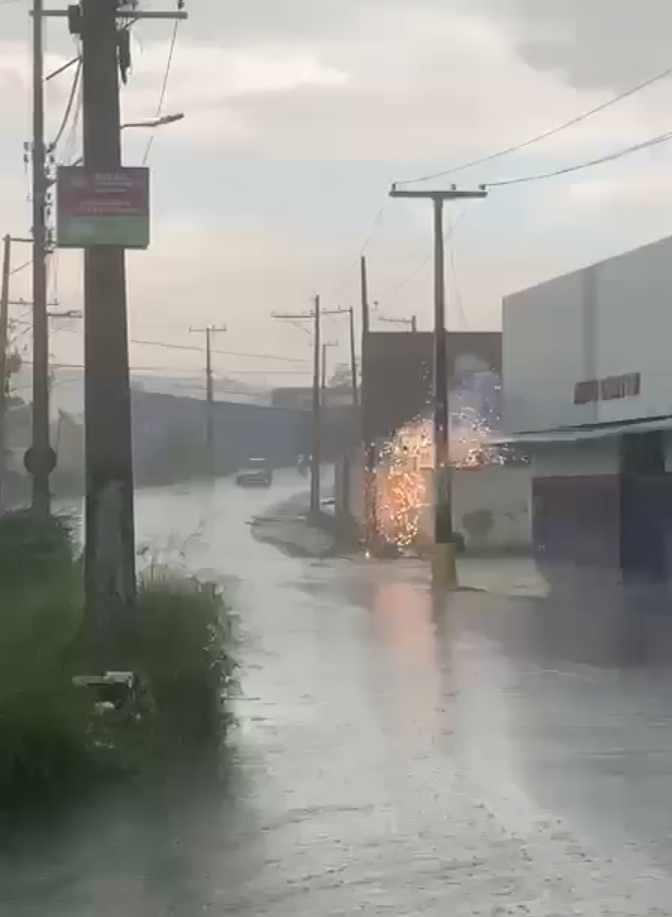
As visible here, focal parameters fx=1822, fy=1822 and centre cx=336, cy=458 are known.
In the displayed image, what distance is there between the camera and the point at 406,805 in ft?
35.5

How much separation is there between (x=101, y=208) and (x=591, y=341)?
832 inches

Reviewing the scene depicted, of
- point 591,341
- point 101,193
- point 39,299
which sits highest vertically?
point 39,299

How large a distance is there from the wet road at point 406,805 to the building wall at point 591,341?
1038cm

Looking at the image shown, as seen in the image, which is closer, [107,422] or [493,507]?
[107,422]

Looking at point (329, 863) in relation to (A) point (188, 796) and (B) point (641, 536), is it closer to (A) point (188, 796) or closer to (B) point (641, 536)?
(A) point (188, 796)

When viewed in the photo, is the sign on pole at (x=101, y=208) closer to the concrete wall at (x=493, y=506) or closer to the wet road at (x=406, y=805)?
the wet road at (x=406, y=805)

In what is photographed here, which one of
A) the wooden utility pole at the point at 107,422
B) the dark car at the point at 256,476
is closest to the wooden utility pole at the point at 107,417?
the wooden utility pole at the point at 107,422

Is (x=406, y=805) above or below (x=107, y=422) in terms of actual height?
below

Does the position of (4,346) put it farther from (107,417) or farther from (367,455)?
(107,417)

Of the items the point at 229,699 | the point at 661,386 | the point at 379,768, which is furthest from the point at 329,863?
the point at 661,386

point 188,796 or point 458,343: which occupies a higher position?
point 458,343

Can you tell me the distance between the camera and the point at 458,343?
7138 centimetres

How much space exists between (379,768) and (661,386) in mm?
18844

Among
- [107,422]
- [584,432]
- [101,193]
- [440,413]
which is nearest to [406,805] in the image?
[107,422]
